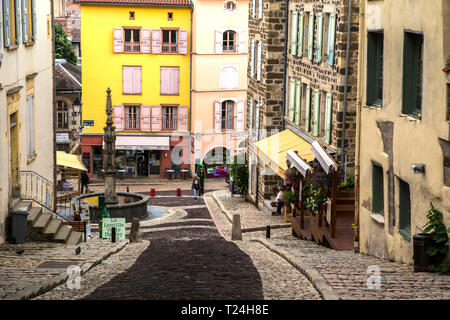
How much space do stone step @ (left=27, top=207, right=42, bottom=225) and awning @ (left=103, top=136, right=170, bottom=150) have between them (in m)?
28.8

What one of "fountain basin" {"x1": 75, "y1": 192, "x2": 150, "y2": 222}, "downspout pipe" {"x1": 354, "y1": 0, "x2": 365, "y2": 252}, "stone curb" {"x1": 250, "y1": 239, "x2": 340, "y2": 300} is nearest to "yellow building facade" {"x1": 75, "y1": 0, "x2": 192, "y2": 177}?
"fountain basin" {"x1": 75, "y1": 192, "x2": 150, "y2": 222}

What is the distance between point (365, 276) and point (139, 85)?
1477 inches

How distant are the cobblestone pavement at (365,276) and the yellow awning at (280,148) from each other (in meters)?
8.29

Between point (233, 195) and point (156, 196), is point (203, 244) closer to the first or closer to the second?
point (233, 195)

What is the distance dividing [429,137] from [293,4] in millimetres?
18023

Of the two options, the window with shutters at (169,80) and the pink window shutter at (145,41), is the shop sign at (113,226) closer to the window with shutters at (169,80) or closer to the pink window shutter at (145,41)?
the window with shutters at (169,80)

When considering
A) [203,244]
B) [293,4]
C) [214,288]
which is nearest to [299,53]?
[293,4]

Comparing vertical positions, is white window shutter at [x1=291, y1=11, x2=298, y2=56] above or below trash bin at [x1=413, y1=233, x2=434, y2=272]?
above

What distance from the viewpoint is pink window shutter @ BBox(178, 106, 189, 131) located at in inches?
1908

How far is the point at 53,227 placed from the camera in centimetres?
1858

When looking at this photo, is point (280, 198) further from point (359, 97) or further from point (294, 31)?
point (359, 97)

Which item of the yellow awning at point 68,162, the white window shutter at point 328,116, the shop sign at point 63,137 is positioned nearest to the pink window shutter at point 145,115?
the shop sign at point 63,137

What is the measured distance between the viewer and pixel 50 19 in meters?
23.8

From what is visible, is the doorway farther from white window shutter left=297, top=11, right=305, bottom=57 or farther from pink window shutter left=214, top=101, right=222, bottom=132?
pink window shutter left=214, top=101, right=222, bottom=132
